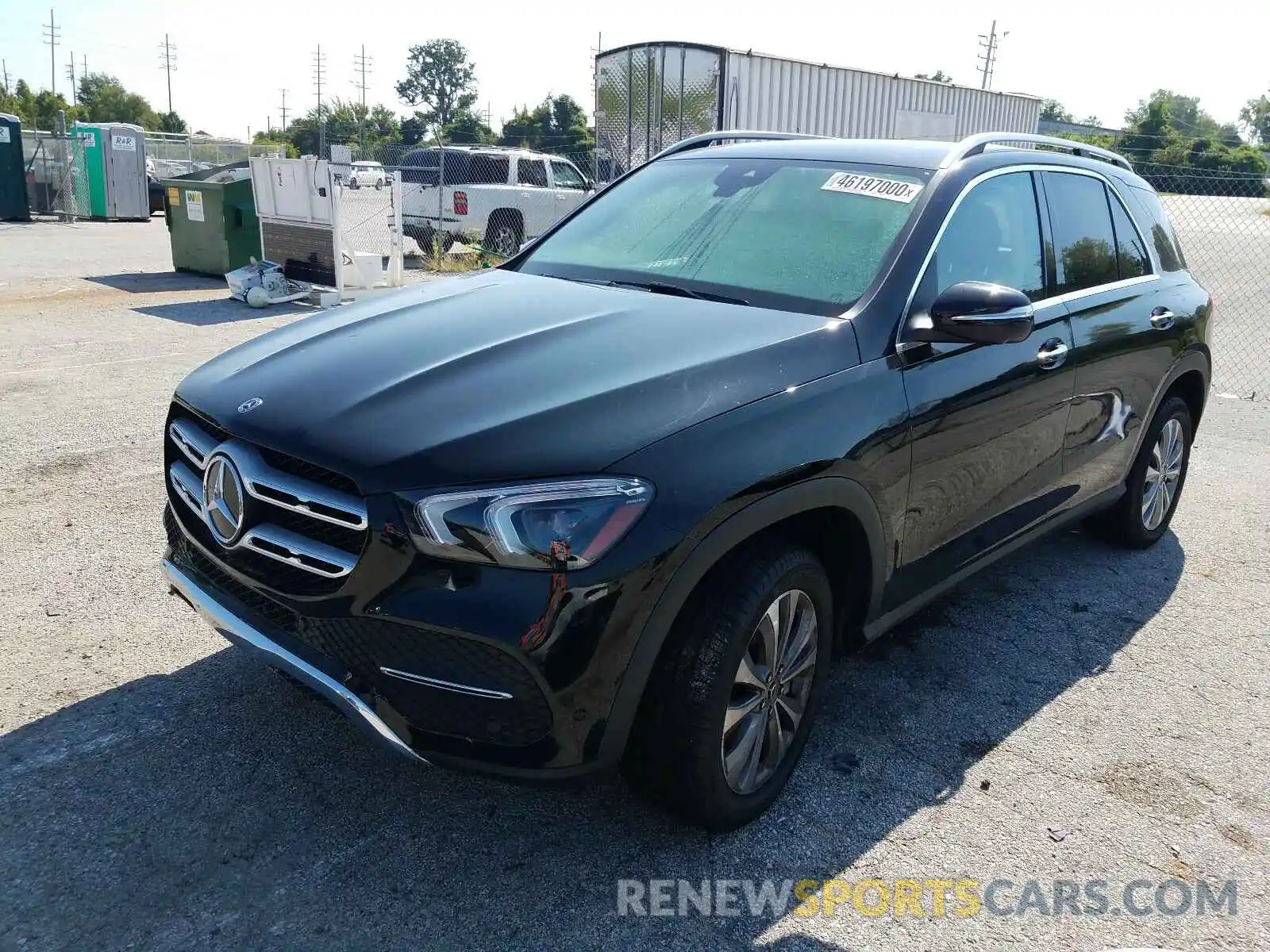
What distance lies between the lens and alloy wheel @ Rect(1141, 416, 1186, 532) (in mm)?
5098

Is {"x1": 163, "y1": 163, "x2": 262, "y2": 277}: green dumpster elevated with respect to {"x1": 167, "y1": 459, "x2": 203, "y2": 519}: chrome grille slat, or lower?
elevated

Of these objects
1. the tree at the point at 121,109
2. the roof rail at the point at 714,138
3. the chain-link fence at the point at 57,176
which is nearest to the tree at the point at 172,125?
the tree at the point at 121,109

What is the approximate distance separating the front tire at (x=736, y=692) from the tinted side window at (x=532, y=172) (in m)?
14.8

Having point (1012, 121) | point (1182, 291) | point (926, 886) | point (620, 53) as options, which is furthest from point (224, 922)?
point (1012, 121)

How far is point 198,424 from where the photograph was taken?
2.93m

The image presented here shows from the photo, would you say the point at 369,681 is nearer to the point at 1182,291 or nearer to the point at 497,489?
the point at 497,489

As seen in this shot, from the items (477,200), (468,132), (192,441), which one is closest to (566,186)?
(477,200)

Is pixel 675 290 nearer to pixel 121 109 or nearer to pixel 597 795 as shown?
pixel 597 795

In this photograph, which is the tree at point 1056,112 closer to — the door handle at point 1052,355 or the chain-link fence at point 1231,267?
the chain-link fence at point 1231,267

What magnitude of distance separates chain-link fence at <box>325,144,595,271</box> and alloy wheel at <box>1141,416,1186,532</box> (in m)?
12.0

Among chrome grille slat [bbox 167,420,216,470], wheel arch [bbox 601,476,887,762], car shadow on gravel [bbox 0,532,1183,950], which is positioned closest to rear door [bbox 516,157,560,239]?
car shadow on gravel [bbox 0,532,1183,950]

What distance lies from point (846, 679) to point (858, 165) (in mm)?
1826

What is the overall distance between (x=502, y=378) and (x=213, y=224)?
12.3 metres

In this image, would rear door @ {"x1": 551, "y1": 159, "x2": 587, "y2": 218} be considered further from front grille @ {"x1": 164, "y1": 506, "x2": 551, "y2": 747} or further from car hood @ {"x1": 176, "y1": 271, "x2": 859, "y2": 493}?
front grille @ {"x1": 164, "y1": 506, "x2": 551, "y2": 747}
